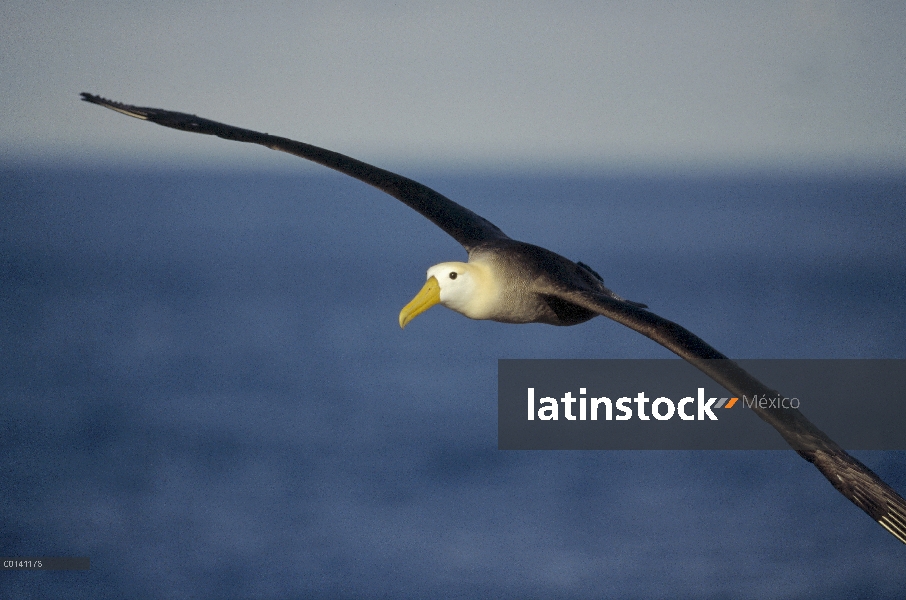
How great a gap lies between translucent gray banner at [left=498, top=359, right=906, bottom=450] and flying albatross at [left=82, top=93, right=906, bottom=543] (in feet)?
52.7

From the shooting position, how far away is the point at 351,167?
28.7ft

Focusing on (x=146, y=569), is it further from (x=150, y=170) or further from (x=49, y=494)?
(x=150, y=170)

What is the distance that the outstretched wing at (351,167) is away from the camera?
850 centimetres

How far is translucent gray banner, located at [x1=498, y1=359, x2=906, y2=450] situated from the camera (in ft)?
84.8

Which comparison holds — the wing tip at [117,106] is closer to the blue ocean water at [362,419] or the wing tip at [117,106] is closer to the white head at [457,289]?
the white head at [457,289]

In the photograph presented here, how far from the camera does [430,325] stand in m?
37.0

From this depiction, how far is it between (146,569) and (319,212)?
4756 cm

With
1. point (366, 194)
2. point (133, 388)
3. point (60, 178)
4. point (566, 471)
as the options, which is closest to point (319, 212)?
point (366, 194)

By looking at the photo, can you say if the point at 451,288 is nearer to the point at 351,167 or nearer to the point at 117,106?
the point at 351,167

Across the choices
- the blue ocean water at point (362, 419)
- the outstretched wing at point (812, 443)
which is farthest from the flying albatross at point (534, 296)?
the blue ocean water at point (362, 419)

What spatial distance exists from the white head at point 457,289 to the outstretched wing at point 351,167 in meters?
1.03

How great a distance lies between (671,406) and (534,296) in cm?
2174

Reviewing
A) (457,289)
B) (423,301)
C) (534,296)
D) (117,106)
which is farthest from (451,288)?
(117,106)

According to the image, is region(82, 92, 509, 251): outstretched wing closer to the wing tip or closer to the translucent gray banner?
the wing tip
